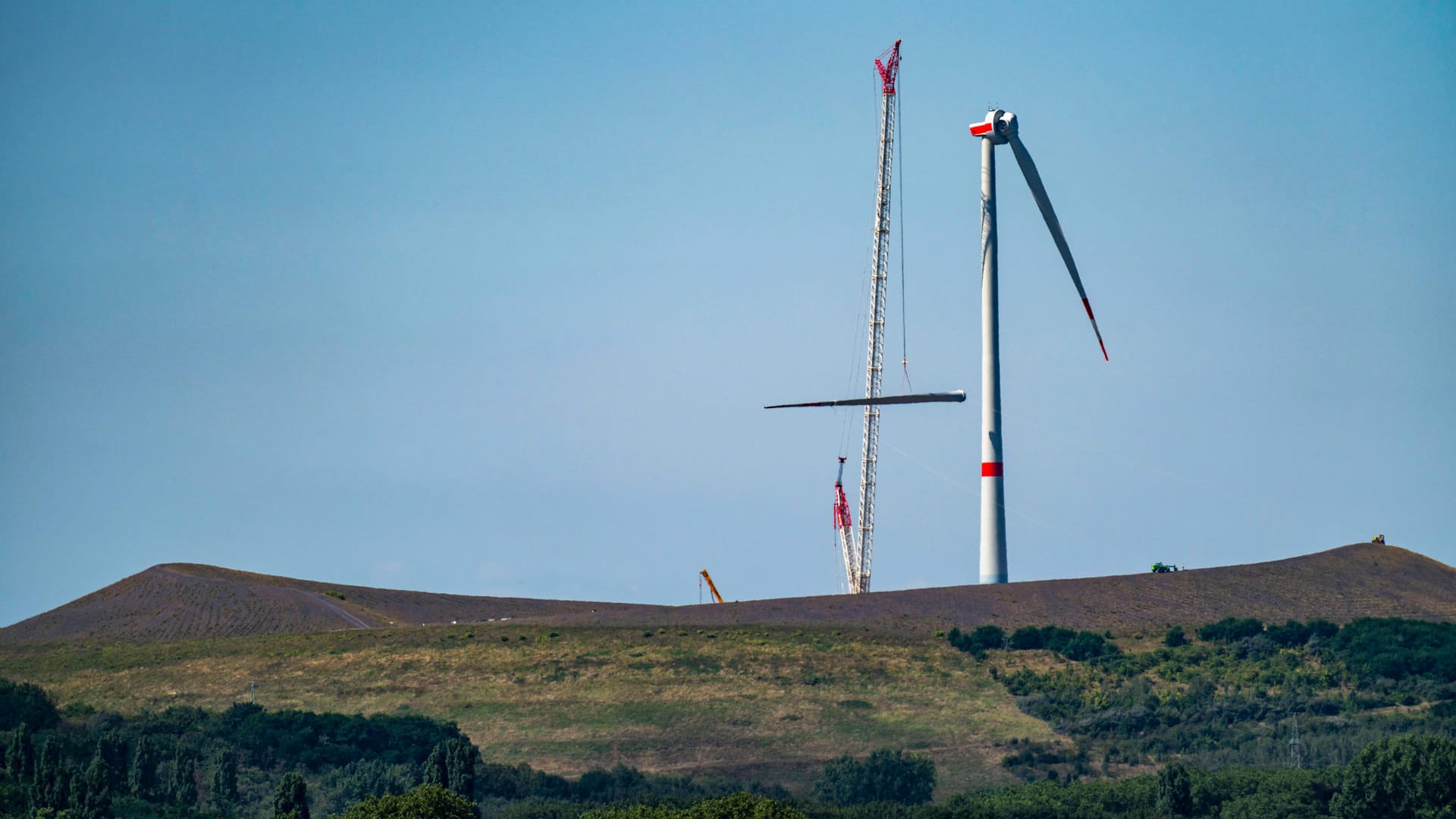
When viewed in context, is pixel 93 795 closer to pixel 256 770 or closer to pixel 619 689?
pixel 256 770

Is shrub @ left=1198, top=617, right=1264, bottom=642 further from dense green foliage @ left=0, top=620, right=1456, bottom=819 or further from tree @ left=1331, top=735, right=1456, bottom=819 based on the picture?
tree @ left=1331, top=735, right=1456, bottom=819

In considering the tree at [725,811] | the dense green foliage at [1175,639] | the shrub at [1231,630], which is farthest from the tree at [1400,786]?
the shrub at [1231,630]

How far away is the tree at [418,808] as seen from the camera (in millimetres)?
76500

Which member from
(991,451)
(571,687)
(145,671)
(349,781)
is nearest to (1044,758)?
(991,451)

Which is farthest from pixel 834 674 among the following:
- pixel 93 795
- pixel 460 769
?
pixel 93 795

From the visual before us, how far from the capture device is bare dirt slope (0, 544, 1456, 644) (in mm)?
152125

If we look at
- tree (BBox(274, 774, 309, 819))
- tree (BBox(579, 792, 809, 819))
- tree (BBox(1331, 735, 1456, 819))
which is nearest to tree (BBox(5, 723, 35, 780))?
tree (BBox(274, 774, 309, 819))

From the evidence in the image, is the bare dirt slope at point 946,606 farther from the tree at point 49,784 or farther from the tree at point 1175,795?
the tree at point 49,784

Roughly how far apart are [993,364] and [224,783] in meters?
60.9

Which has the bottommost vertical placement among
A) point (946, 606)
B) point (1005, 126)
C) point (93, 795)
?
point (93, 795)

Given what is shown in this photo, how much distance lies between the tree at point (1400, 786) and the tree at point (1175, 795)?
842cm

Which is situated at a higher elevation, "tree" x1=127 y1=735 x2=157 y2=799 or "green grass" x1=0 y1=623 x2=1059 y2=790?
"green grass" x1=0 y1=623 x2=1059 y2=790

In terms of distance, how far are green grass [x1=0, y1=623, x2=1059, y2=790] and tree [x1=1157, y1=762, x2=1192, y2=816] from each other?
55.6 ft

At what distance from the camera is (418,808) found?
77000 millimetres
